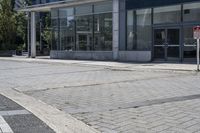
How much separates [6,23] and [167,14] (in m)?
28.7

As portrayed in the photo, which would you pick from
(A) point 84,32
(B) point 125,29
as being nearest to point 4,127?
(B) point 125,29

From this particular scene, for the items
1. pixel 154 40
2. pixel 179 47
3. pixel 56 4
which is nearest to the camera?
pixel 179 47

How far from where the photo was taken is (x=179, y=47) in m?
27.7

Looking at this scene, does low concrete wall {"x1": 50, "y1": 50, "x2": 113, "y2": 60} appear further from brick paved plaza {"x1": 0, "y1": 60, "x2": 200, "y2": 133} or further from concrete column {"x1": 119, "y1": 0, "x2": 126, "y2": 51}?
brick paved plaza {"x1": 0, "y1": 60, "x2": 200, "y2": 133}

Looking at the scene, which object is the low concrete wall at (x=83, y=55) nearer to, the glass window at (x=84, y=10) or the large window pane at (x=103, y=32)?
the large window pane at (x=103, y=32)

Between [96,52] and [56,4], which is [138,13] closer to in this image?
[96,52]

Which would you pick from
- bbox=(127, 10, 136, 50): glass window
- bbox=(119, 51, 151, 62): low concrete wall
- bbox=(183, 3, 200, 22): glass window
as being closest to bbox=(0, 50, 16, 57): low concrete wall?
bbox=(119, 51, 151, 62): low concrete wall

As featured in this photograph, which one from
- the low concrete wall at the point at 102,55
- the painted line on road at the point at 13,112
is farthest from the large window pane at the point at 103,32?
the painted line on road at the point at 13,112

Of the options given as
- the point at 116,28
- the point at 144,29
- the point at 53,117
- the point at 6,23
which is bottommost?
the point at 53,117

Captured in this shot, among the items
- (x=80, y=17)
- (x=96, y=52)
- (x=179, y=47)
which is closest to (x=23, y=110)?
(x=179, y=47)

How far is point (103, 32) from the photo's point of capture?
34.2 m

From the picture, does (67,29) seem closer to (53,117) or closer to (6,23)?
(6,23)

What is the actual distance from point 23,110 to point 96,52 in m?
24.8

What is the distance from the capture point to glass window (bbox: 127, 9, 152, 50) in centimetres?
2997
